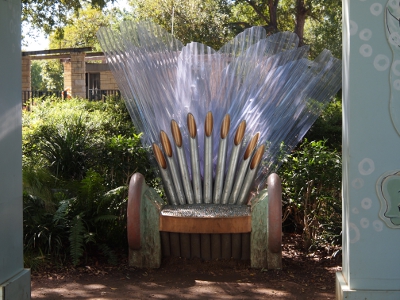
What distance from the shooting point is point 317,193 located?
7.29 m

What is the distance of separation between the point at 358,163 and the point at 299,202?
3.41m

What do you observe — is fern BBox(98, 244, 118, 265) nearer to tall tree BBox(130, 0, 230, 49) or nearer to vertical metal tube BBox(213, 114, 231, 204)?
vertical metal tube BBox(213, 114, 231, 204)

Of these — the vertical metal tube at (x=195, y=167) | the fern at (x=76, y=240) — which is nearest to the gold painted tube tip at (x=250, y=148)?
the vertical metal tube at (x=195, y=167)

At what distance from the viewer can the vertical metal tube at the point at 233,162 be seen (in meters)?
6.89

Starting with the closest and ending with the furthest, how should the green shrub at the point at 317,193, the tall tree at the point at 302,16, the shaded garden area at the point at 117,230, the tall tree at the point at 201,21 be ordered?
1. the shaded garden area at the point at 117,230
2. the green shrub at the point at 317,193
3. the tall tree at the point at 302,16
4. the tall tree at the point at 201,21

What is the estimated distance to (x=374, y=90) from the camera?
404cm

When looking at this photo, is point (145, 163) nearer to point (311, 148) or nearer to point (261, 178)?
point (261, 178)

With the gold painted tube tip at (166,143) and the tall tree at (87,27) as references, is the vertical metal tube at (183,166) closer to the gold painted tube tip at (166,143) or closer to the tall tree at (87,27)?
the gold painted tube tip at (166,143)

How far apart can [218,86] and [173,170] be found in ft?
4.22

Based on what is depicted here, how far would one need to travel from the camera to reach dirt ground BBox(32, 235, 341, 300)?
216 inches

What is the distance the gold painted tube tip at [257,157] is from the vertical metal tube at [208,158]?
50 centimetres

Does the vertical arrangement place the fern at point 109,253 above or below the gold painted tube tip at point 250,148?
below

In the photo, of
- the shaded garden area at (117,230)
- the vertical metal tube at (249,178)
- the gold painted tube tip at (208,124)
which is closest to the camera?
the shaded garden area at (117,230)

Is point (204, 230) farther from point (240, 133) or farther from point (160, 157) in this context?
point (240, 133)
